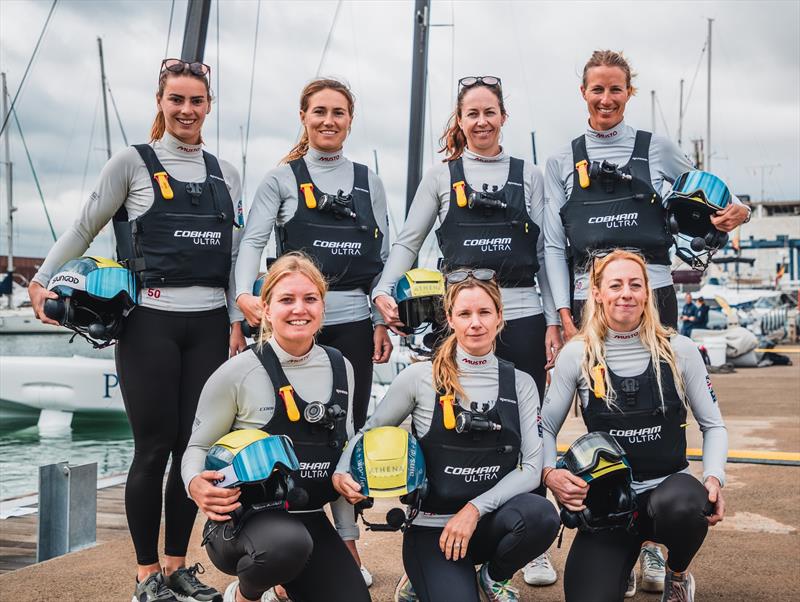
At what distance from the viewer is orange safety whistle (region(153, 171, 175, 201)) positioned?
3256 mm

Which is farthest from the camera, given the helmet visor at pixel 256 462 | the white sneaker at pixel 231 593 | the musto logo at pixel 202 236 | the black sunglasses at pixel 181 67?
the black sunglasses at pixel 181 67

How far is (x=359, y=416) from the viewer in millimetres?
3463

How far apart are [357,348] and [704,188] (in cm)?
162

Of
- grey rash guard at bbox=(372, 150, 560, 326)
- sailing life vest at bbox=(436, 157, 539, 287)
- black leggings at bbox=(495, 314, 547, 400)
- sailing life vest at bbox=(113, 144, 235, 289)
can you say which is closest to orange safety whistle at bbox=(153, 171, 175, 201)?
sailing life vest at bbox=(113, 144, 235, 289)

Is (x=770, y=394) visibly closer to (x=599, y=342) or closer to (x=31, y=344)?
(x=599, y=342)

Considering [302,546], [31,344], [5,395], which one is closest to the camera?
[302,546]

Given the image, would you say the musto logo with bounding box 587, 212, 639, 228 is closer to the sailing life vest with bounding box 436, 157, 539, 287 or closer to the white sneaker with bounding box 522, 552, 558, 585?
the sailing life vest with bounding box 436, 157, 539, 287

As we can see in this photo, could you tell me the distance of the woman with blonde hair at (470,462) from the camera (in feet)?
9.25

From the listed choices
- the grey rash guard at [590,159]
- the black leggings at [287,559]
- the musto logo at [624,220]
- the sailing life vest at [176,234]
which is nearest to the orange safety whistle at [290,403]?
the black leggings at [287,559]

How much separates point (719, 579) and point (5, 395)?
13674 millimetres

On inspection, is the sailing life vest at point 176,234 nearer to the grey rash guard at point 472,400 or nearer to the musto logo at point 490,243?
the grey rash guard at point 472,400

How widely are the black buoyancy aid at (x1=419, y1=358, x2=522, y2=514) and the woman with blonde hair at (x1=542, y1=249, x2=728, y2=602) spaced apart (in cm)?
20

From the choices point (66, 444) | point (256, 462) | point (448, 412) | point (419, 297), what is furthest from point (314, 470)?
point (66, 444)

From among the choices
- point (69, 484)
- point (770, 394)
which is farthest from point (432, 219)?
point (770, 394)
